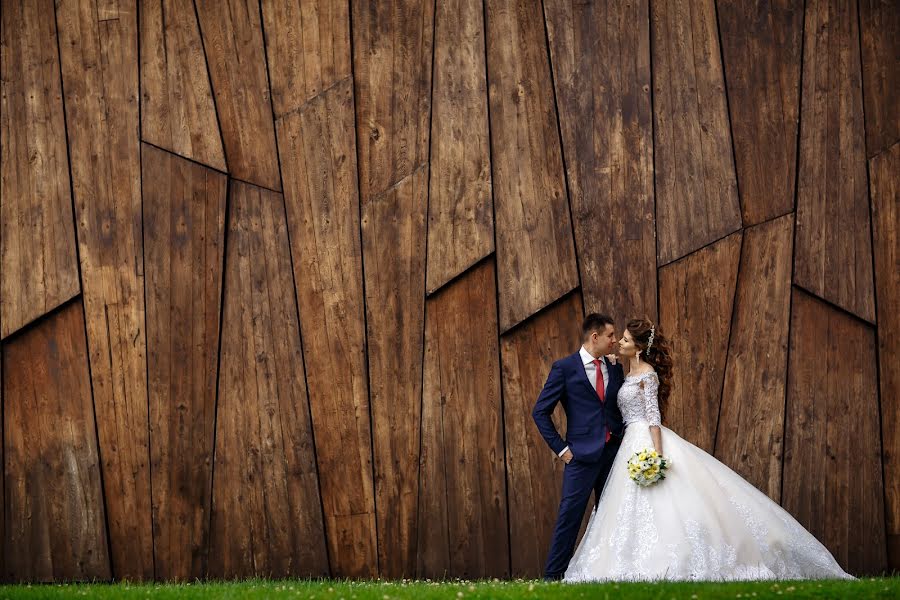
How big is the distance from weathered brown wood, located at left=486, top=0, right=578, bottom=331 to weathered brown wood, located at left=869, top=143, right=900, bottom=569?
2229 mm

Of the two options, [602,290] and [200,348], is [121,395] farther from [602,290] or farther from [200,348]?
[602,290]

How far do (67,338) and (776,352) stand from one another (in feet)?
17.4

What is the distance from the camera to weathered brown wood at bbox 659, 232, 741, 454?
7055 mm

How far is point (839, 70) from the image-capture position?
719 centimetres

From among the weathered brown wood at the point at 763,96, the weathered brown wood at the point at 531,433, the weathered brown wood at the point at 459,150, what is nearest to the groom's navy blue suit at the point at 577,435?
the weathered brown wood at the point at 531,433

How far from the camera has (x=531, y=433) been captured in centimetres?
714

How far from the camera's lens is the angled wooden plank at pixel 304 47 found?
7.41m

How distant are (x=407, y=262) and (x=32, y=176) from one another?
2985 millimetres

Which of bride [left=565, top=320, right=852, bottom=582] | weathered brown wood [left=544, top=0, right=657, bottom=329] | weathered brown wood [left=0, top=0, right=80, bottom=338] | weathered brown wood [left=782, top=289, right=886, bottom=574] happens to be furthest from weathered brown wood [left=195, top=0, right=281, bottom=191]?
weathered brown wood [left=782, top=289, right=886, bottom=574]

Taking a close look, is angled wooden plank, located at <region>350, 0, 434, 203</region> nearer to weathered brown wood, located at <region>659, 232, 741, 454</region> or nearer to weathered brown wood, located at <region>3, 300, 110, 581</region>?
weathered brown wood, located at <region>659, 232, 741, 454</region>

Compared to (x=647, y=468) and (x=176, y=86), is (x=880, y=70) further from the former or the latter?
(x=176, y=86)

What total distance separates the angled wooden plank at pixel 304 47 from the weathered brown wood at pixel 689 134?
2.38 metres

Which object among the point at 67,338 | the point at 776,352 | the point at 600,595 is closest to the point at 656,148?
the point at 776,352

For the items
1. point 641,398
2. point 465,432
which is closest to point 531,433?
point 465,432
